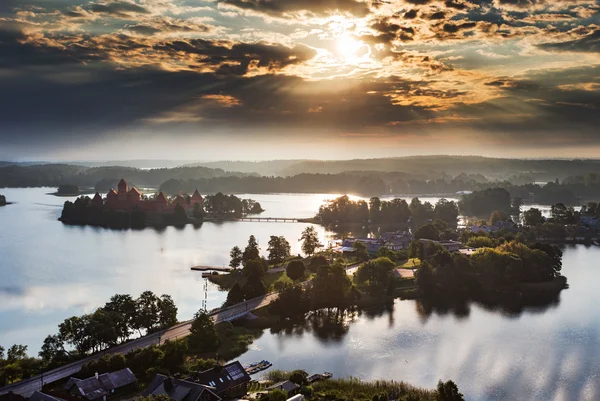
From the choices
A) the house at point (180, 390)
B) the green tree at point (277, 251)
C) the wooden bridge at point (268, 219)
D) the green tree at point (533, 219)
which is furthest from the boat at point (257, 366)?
the wooden bridge at point (268, 219)

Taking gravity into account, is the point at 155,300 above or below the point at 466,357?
above

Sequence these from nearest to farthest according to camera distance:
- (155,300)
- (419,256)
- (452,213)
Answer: (155,300), (419,256), (452,213)

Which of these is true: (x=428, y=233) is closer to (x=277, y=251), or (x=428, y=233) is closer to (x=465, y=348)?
(x=277, y=251)

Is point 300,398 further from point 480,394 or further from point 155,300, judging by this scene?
point 155,300

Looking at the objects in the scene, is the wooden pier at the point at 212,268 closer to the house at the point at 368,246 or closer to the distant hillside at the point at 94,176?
the house at the point at 368,246

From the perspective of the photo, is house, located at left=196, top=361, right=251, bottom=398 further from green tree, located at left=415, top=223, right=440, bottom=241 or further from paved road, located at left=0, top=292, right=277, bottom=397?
green tree, located at left=415, top=223, right=440, bottom=241

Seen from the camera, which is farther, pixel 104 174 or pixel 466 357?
pixel 104 174

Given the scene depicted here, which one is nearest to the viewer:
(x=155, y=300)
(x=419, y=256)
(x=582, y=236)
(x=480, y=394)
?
(x=480, y=394)

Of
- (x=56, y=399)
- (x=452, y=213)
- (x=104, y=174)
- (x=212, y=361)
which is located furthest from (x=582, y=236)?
(x=104, y=174)
